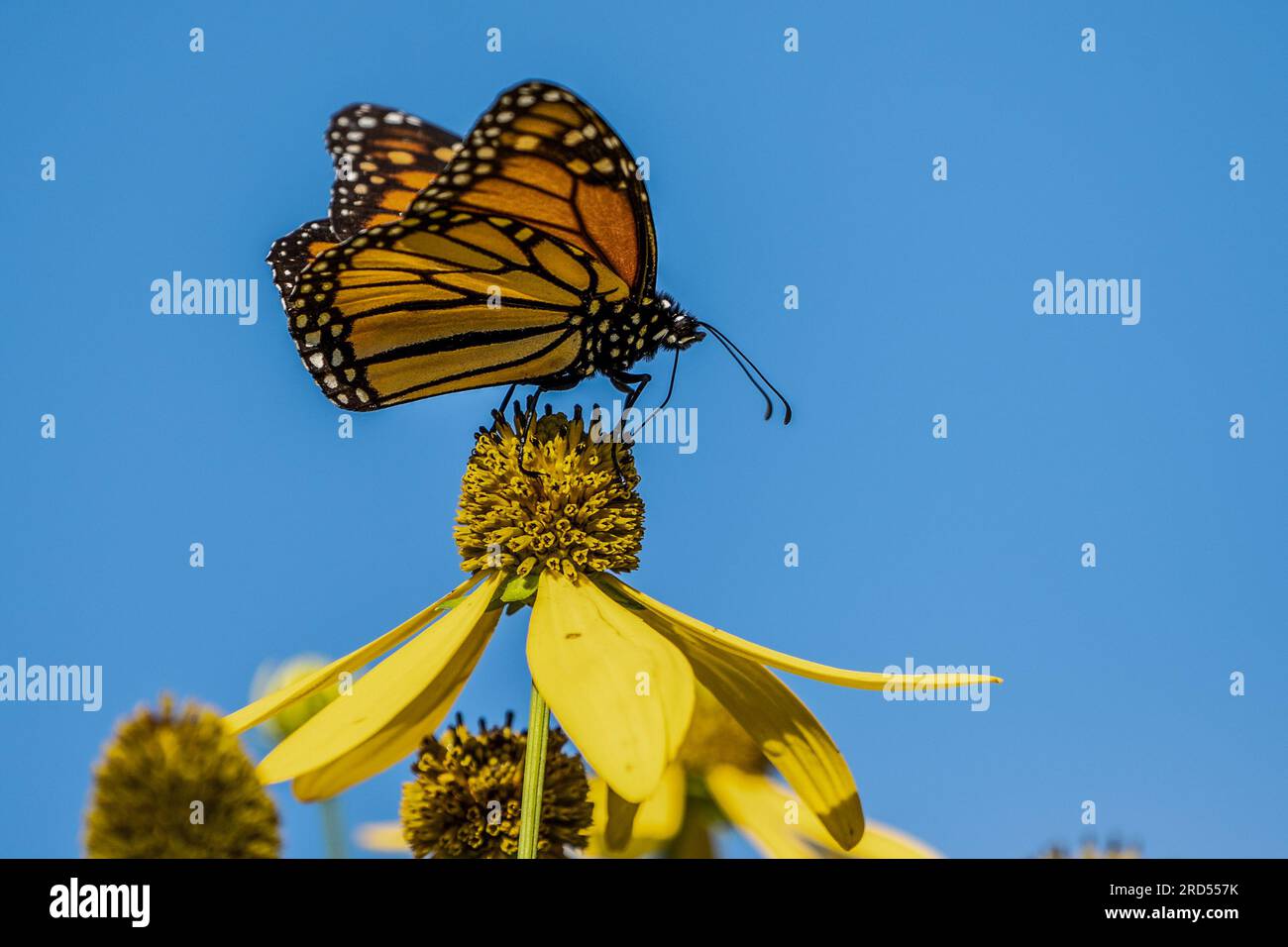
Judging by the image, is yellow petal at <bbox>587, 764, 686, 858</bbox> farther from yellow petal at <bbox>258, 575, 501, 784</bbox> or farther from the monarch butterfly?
the monarch butterfly

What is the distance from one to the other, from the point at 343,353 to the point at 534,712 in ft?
3.77

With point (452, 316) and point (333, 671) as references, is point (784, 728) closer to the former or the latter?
point (333, 671)

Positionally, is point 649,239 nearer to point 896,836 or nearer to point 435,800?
point 435,800

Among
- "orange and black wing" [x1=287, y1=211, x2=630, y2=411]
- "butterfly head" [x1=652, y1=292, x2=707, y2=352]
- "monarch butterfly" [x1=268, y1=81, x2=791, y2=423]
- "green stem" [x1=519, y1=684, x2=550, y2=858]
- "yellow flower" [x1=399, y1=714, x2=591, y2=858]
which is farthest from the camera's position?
"butterfly head" [x1=652, y1=292, x2=707, y2=352]

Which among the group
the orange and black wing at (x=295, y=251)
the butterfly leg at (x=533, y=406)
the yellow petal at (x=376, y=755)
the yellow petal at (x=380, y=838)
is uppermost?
the orange and black wing at (x=295, y=251)

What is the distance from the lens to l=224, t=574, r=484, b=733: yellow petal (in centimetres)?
236

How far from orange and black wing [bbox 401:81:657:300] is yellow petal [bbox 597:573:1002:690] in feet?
2.60

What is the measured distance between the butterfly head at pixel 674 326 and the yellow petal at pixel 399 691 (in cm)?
75

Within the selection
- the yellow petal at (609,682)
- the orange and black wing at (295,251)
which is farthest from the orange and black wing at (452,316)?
the yellow petal at (609,682)

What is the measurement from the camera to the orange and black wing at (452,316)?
9.12 feet

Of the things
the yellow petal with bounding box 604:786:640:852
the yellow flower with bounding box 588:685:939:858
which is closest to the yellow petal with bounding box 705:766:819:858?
the yellow flower with bounding box 588:685:939:858

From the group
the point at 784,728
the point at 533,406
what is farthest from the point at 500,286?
the point at 784,728

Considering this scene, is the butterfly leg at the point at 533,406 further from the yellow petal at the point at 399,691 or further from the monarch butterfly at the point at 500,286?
the yellow petal at the point at 399,691
